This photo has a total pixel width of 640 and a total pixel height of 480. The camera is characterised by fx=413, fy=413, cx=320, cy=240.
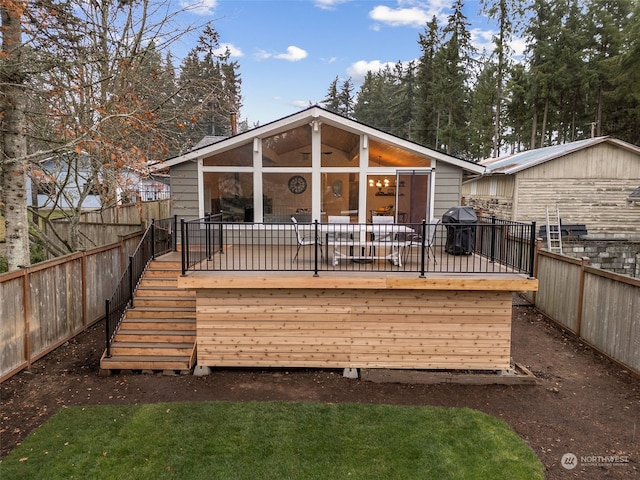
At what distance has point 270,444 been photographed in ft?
13.5

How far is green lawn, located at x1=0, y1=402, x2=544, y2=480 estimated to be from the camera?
12.1ft

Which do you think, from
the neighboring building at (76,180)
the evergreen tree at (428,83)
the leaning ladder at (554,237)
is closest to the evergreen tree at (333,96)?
the evergreen tree at (428,83)

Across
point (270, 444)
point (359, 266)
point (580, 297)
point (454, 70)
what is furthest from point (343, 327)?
point (454, 70)

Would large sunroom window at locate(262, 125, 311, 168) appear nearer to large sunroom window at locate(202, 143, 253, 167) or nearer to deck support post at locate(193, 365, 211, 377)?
large sunroom window at locate(202, 143, 253, 167)

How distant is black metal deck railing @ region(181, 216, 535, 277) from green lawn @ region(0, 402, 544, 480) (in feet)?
6.12

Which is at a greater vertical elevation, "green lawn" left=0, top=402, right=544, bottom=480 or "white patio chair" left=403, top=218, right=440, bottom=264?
"white patio chair" left=403, top=218, right=440, bottom=264

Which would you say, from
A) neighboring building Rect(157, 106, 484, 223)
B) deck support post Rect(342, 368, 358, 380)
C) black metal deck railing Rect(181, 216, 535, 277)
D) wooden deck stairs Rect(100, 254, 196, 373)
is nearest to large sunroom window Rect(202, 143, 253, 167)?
neighboring building Rect(157, 106, 484, 223)

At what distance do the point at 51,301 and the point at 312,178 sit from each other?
5.27 metres

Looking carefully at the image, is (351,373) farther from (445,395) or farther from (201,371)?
(201,371)

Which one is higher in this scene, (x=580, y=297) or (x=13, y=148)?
(x=13, y=148)

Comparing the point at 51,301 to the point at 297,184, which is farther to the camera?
the point at 297,184

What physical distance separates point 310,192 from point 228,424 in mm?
5522

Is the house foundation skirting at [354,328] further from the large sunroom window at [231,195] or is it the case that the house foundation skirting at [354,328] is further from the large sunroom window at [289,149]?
the large sunroom window at [289,149]

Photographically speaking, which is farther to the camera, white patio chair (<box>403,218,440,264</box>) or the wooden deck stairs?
white patio chair (<box>403,218,440,264</box>)
